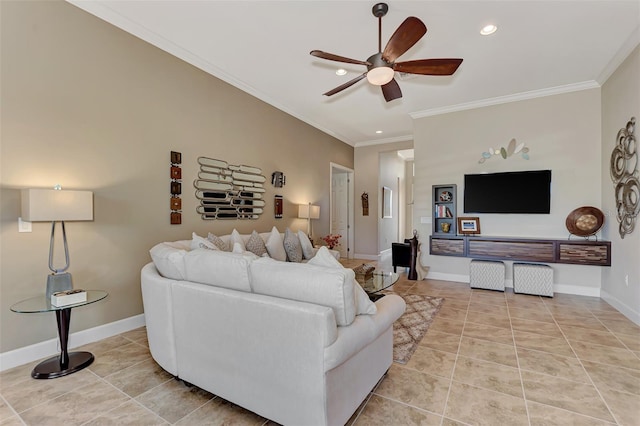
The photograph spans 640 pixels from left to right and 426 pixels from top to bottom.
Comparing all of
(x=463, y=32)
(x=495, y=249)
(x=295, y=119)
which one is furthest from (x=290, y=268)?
(x=295, y=119)

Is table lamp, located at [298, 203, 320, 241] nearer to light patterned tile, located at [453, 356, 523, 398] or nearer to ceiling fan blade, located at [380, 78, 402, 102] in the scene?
ceiling fan blade, located at [380, 78, 402, 102]

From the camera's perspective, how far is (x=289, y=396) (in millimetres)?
1492

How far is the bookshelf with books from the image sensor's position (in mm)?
5043

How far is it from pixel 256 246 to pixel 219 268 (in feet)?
5.90

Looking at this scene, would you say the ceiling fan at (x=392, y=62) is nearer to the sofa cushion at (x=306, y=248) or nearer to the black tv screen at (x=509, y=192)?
the sofa cushion at (x=306, y=248)

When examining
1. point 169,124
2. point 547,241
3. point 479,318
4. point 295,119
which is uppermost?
point 295,119

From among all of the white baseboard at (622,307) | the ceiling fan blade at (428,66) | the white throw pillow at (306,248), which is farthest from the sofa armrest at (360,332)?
the white baseboard at (622,307)

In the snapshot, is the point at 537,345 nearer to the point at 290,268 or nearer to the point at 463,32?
the point at 290,268

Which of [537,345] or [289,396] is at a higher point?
[289,396]

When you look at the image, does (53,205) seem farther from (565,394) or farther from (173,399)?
(565,394)

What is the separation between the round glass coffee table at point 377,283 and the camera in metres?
2.85

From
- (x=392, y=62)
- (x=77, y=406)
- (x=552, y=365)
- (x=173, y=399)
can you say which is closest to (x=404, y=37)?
(x=392, y=62)

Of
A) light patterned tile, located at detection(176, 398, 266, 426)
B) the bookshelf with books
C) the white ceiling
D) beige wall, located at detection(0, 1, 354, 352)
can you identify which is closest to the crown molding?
the white ceiling

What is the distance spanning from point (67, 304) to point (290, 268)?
6.08ft
